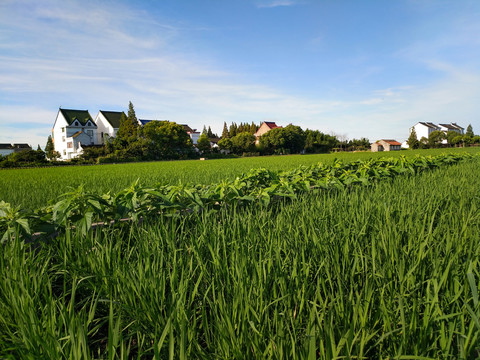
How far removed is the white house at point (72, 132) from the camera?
49312 mm

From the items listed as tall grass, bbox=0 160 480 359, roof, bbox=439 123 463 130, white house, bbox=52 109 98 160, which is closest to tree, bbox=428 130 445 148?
roof, bbox=439 123 463 130

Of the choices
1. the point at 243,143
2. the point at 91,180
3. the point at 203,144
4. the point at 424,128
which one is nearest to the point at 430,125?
the point at 424,128

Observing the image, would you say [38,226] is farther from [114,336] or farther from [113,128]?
[113,128]

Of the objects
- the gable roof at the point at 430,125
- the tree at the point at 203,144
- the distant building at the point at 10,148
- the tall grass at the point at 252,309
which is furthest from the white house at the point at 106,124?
the gable roof at the point at 430,125

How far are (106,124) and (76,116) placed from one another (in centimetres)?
506

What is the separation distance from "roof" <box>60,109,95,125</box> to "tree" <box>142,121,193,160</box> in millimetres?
18435

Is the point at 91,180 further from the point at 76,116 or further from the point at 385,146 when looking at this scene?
the point at 385,146

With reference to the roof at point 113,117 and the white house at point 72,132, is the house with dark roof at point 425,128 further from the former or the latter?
the white house at point 72,132

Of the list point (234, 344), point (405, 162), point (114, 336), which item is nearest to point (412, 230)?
point (234, 344)

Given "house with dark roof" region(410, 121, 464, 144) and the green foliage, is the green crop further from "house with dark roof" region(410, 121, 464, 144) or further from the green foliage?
"house with dark roof" region(410, 121, 464, 144)

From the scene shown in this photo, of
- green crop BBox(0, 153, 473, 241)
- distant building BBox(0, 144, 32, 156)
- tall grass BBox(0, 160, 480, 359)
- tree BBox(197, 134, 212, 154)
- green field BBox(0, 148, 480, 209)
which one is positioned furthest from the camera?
distant building BBox(0, 144, 32, 156)

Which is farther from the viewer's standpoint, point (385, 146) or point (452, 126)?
point (452, 126)

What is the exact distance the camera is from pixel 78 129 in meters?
51.3

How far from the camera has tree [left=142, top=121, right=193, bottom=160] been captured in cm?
3972
